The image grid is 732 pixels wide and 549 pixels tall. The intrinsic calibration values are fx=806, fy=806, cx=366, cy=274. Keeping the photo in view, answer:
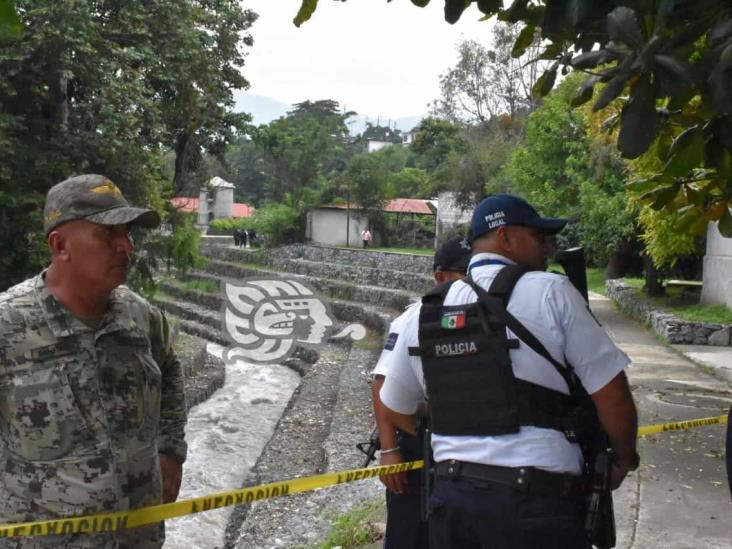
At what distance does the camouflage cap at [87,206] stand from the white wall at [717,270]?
13.1 m

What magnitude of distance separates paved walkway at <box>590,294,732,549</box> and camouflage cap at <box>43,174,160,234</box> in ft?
10.4

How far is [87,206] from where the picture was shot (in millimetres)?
2244

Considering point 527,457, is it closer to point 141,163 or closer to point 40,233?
point 40,233

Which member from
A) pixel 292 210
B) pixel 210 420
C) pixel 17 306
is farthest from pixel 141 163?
pixel 292 210

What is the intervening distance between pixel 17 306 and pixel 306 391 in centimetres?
1509

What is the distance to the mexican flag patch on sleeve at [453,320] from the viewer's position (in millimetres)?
2377

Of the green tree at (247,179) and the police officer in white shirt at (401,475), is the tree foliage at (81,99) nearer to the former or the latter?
the police officer in white shirt at (401,475)

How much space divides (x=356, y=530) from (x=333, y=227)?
1342 inches

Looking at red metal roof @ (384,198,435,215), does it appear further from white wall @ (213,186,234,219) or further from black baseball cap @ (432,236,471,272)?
black baseball cap @ (432,236,471,272)

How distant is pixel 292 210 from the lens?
1510 inches

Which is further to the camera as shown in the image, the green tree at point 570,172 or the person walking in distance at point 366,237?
the person walking in distance at point 366,237

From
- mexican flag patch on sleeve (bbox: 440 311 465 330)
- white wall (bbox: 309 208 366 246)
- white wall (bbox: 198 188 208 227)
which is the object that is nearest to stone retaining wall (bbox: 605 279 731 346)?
mexican flag patch on sleeve (bbox: 440 311 465 330)

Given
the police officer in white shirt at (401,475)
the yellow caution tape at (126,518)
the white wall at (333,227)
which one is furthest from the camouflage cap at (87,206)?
the white wall at (333,227)

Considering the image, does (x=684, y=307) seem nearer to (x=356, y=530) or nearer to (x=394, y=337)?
(x=356, y=530)
